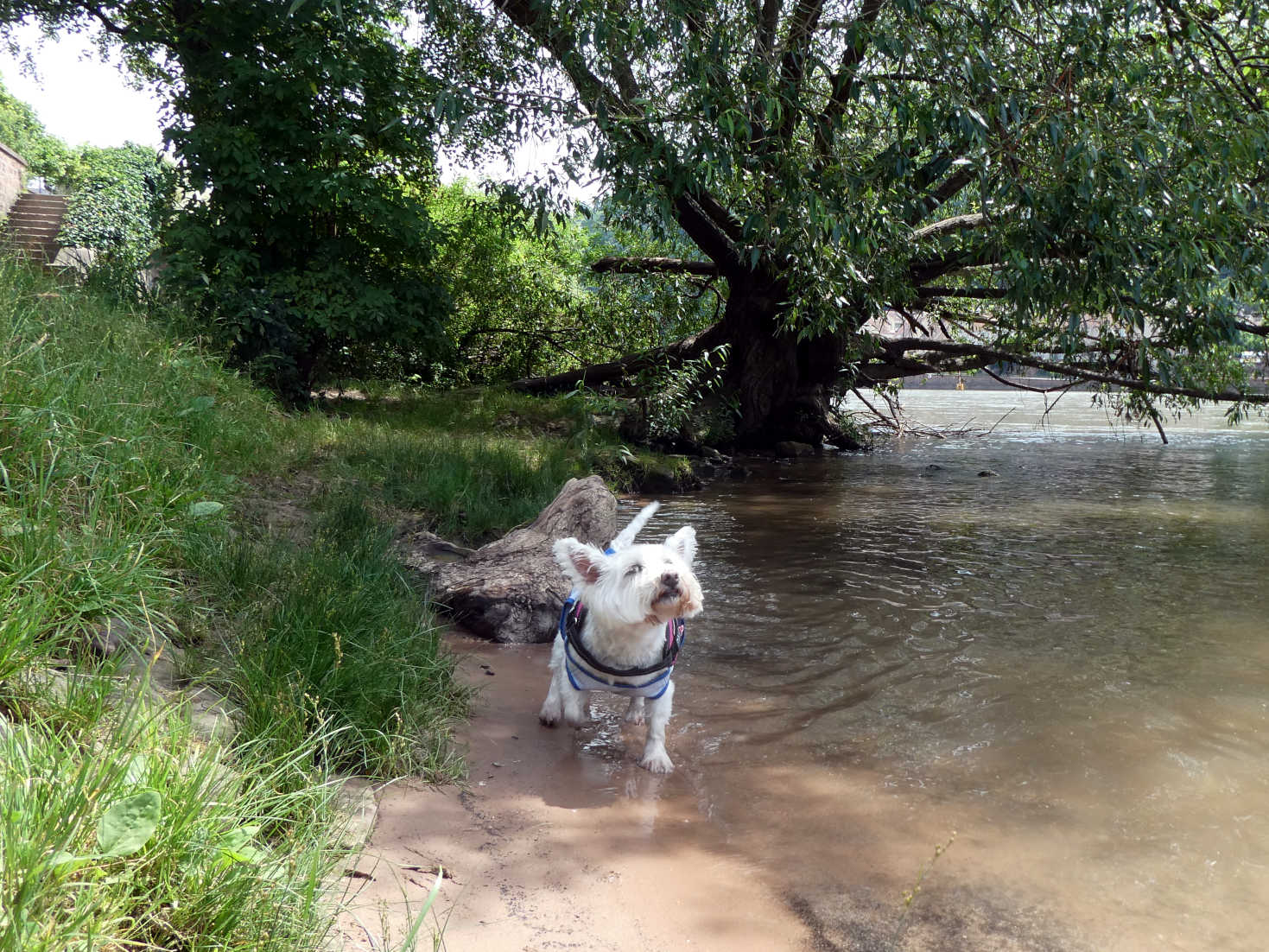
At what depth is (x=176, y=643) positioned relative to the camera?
3.69m

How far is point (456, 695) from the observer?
4.18m

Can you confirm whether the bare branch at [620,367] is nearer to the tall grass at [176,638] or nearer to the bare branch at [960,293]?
the bare branch at [960,293]

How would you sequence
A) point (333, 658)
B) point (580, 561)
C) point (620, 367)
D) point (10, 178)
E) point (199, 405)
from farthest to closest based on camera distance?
1. point (10, 178)
2. point (620, 367)
3. point (199, 405)
4. point (580, 561)
5. point (333, 658)

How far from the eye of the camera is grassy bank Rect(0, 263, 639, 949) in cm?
194

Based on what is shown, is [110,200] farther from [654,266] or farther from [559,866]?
[559,866]

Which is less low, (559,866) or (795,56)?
(795,56)

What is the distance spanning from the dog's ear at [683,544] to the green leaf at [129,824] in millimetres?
2439

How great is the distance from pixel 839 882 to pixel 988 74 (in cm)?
559

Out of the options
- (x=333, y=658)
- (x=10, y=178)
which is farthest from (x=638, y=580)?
(x=10, y=178)

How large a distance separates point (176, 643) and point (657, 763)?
86.3 inches

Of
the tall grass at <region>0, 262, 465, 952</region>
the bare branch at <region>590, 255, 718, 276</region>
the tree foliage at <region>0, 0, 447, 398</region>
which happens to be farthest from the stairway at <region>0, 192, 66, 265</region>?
the tall grass at <region>0, 262, 465, 952</region>

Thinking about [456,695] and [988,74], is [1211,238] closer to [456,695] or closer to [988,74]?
[988,74]

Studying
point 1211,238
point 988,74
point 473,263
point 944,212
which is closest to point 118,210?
point 473,263

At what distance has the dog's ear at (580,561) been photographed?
407 cm
